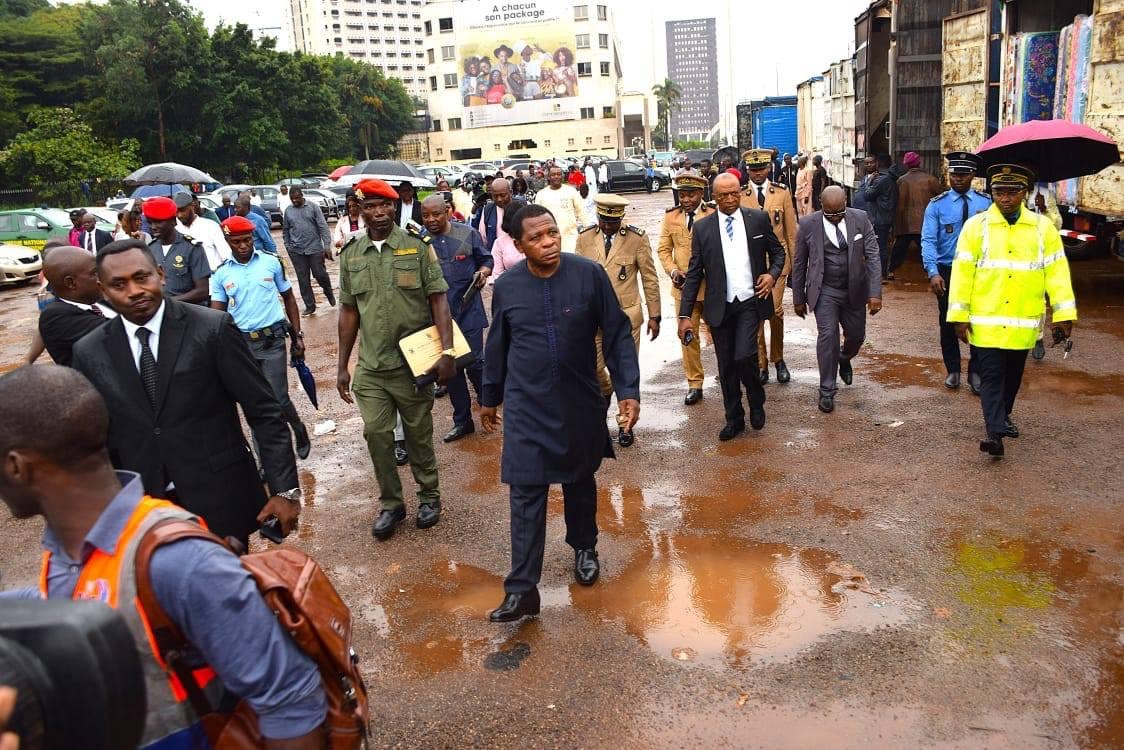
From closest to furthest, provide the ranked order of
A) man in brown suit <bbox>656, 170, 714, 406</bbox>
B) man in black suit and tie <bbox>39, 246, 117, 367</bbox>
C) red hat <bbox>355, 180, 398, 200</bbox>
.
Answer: man in black suit and tie <bbox>39, 246, 117, 367</bbox>
red hat <bbox>355, 180, 398, 200</bbox>
man in brown suit <bbox>656, 170, 714, 406</bbox>

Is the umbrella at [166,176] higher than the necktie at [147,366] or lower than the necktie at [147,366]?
higher

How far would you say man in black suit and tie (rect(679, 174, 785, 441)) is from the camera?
22.5ft

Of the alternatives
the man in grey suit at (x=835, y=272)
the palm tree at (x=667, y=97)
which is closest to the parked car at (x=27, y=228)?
the man in grey suit at (x=835, y=272)

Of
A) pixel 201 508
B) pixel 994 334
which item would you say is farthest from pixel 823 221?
pixel 201 508

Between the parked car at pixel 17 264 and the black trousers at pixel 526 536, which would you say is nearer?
the black trousers at pixel 526 536

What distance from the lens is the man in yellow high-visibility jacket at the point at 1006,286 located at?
18.9 feet

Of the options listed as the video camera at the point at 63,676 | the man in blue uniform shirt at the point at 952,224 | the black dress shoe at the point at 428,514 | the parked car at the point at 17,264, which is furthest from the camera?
the parked car at the point at 17,264

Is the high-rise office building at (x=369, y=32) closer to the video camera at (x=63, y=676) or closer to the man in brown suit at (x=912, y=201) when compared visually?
the man in brown suit at (x=912, y=201)

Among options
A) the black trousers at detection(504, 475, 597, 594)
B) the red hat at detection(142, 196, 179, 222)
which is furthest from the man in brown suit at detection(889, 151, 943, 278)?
the black trousers at detection(504, 475, 597, 594)

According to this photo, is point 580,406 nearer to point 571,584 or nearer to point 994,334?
point 571,584

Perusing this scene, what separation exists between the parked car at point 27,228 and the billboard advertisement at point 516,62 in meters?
85.5

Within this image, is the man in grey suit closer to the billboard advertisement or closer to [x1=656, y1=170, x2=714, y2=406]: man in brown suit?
[x1=656, y1=170, x2=714, y2=406]: man in brown suit

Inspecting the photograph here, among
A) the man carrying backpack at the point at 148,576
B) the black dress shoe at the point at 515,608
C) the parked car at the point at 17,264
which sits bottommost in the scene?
the black dress shoe at the point at 515,608

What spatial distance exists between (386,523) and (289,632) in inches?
144
